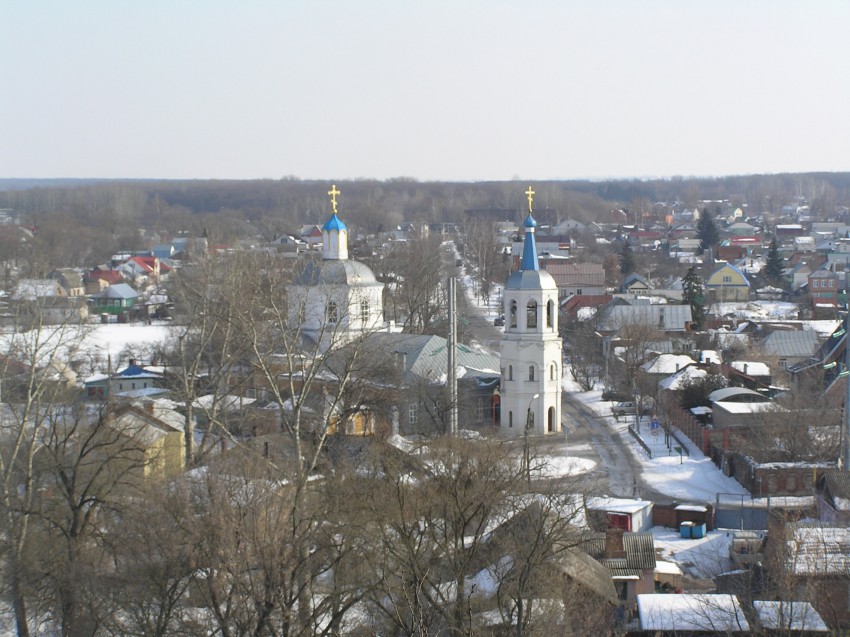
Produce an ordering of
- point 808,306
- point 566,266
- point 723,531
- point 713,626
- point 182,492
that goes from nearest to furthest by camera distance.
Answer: point 713,626 < point 182,492 < point 723,531 < point 808,306 < point 566,266

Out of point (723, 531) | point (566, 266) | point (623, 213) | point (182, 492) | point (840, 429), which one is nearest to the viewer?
point (182, 492)

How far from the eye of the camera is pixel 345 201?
456ft

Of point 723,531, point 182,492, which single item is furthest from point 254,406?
point 182,492

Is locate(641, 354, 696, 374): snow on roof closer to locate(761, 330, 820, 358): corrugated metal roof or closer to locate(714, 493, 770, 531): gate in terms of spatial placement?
locate(761, 330, 820, 358): corrugated metal roof

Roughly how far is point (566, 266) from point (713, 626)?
49.7 meters

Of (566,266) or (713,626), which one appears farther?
(566,266)

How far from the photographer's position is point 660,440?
86.5 ft

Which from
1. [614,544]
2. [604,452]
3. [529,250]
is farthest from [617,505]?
[529,250]

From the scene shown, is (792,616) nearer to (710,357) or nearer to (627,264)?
(710,357)

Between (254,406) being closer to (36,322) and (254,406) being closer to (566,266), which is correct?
(36,322)

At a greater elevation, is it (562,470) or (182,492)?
(182,492)

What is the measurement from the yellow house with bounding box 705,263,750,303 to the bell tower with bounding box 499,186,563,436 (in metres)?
31.1

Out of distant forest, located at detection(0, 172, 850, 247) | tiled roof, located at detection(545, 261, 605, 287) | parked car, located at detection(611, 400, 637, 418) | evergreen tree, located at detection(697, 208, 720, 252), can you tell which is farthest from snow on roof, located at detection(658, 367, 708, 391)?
distant forest, located at detection(0, 172, 850, 247)

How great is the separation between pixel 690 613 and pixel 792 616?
165cm
